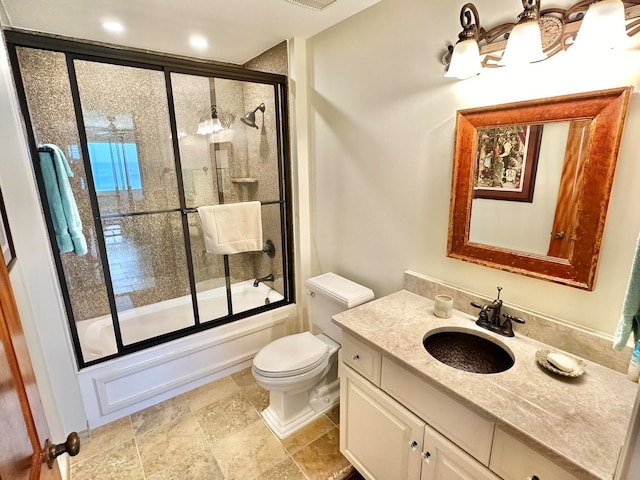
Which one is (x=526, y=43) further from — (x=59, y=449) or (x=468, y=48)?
(x=59, y=449)

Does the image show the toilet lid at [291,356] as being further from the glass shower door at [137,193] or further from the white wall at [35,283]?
the white wall at [35,283]

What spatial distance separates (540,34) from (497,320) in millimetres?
1098

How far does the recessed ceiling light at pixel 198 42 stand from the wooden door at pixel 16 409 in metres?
2.13

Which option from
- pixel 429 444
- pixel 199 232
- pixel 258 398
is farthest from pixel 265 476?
pixel 199 232

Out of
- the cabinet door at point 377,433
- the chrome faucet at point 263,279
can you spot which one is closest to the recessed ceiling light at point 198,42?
the chrome faucet at point 263,279

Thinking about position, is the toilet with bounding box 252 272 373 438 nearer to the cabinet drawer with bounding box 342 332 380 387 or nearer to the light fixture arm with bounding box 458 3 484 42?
the cabinet drawer with bounding box 342 332 380 387

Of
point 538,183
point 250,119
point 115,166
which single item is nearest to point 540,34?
point 538,183

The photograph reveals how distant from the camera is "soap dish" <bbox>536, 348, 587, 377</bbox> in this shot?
3.45 feet

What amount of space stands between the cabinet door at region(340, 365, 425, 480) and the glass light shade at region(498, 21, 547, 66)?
1373mm

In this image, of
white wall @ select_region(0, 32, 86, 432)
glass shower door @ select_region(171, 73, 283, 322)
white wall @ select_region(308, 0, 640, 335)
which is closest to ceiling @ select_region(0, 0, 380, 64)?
white wall @ select_region(308, 0, 640, 335)

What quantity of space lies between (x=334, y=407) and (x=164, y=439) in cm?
103

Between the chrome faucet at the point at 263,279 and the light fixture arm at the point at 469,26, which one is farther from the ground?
the light fixture arm at the point at 469,26

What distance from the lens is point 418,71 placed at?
1607 mm

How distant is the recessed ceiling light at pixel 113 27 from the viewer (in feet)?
6.60
